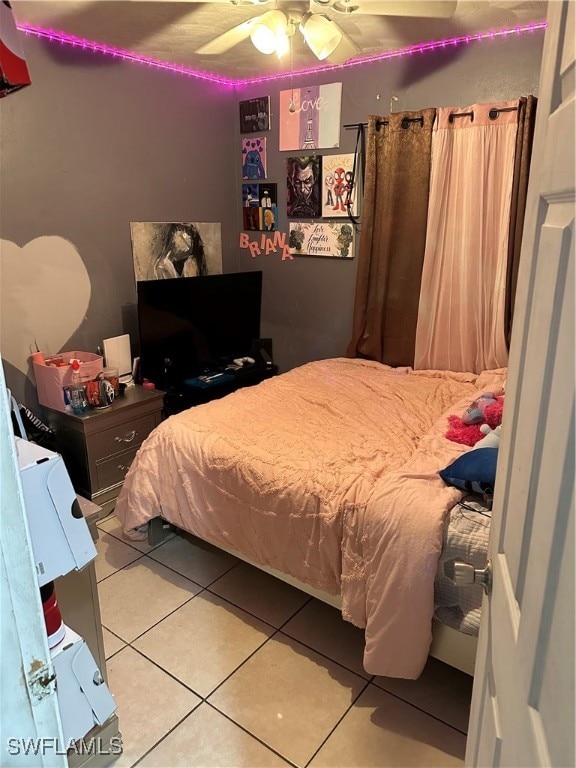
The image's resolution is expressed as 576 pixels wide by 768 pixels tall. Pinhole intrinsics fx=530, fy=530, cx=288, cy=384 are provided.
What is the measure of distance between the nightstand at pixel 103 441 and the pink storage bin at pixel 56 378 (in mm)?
63

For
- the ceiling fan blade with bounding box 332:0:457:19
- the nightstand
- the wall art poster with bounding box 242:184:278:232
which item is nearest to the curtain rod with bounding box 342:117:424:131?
the wall art poster with bounding box 242:184:278:232

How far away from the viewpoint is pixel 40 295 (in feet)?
9.66

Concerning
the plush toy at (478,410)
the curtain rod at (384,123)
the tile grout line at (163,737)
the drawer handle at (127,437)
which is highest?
the curtain rod at (384,123)

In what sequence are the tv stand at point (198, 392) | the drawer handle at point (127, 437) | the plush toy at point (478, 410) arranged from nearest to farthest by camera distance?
the plush toy at point (478, 410) < the drawer handle at point (127, 437) < the tv stand at point (198, 392)

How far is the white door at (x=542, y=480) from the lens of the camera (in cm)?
62

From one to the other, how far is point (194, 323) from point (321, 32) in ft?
5.94

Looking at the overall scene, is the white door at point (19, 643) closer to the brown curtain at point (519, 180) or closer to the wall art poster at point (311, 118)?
the brown curtain at point (519, 180)

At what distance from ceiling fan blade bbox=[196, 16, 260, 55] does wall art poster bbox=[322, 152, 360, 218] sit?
3.58ft

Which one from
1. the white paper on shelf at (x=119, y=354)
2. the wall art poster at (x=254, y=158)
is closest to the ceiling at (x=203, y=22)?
the wall art poster at (x=254, y=158)

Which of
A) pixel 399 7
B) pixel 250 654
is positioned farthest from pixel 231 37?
pixel 250 654

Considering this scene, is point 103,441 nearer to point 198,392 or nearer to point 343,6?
point 198,392

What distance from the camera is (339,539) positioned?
6.04 feet

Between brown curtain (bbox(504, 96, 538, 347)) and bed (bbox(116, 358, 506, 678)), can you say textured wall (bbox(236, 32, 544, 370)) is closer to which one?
brown curtain (bbox(504, 96, 538, 347))

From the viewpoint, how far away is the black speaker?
3850mm
